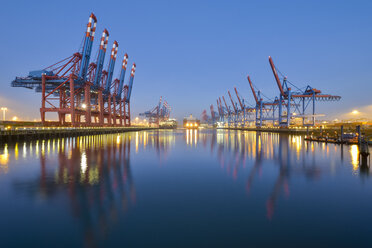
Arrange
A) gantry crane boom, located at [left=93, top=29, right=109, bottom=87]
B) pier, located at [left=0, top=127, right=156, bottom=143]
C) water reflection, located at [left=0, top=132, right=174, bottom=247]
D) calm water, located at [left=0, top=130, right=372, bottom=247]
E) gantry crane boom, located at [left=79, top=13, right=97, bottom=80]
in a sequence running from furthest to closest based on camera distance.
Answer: gantry crane boom, located at [left=93, top=29, right=109, bottom=87] < gantry crane boom, located at [left=79, top=13, right=97, bottom=80] < pier, located at [left=0, top=127, right=156, bottom=143] < water reflection, located at [left=0, top=132, right=174, bottom=247] < calm water, located at [left=0, top=130, right=372, bottom=247]

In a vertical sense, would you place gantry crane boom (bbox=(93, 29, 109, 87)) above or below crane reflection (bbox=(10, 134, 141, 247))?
above

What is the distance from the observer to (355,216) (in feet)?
22.9

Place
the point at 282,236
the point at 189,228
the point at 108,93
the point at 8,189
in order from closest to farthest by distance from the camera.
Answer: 1. the point at 282,236
2. the point at 189,228
3. the point at 8,189
4. the point at 108,93

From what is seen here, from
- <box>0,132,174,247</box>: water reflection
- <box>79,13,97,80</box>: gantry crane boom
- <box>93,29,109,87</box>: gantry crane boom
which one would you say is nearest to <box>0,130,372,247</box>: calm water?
<box>0,132,174,247</box>: water reflection

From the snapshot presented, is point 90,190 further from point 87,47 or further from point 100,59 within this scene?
point 100,59

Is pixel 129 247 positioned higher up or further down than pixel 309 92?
further down

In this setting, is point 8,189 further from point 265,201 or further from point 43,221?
point 265,201

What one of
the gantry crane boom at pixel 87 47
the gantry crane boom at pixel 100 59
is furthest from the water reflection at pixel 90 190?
the gantry crane boom at pixel 100 59

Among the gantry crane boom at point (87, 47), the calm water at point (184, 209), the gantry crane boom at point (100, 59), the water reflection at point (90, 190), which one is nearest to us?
the calm water at point (184, 209)

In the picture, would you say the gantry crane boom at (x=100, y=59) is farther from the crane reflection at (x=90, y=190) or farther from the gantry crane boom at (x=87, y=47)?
the crane reflection at (x=90, y=190)

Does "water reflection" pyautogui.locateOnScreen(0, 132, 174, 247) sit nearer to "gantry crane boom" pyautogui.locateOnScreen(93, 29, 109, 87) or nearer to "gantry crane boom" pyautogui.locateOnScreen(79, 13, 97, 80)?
"gantry crane boom" pyautogui.locateOnScreen(79, 13, 97, 80)

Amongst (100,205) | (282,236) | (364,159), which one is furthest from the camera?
(364,159)

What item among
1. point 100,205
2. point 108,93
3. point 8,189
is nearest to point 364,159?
point 100,205

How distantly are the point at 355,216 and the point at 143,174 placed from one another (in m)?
9.06
